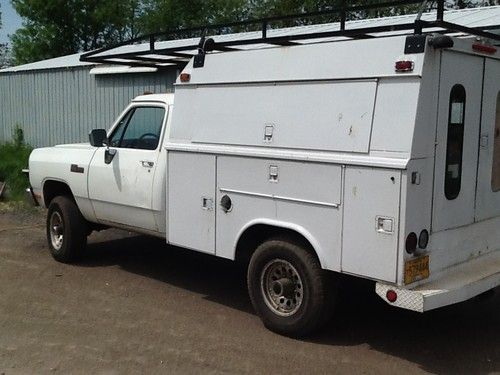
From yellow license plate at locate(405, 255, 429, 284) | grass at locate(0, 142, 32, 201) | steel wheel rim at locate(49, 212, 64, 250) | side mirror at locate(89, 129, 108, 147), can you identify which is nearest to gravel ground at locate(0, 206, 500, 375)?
steel wheel rim at locate(49, 212, 64, 250)

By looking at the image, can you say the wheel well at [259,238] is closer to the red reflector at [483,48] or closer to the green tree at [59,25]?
the red reflector at [483,48]

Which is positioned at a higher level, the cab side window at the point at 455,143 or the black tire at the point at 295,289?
the cab side window at the point at 455,143

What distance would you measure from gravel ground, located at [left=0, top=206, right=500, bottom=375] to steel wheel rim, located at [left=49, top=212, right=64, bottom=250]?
30 centimetres

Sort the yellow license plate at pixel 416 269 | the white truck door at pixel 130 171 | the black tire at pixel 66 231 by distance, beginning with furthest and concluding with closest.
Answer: the black tire at pixel 66 231, the white truck door at pixel 130 171, the yellow license plate at pixel 416 269

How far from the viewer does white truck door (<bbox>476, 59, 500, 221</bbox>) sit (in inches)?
205

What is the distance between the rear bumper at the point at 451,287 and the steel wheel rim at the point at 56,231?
4.56 m

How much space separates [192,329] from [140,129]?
7.80ft

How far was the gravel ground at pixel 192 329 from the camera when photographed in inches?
194

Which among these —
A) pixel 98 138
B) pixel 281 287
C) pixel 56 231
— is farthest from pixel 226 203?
pixel 56 231

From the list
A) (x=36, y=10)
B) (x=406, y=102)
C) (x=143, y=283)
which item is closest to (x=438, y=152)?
(x=406, y=102)

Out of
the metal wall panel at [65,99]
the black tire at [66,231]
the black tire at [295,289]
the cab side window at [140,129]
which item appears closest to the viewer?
the black tire at [295,289]

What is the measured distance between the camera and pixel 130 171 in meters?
6.79

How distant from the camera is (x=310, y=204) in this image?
507cm

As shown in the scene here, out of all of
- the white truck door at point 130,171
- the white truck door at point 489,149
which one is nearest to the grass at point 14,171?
the white truck door at point 130,171
